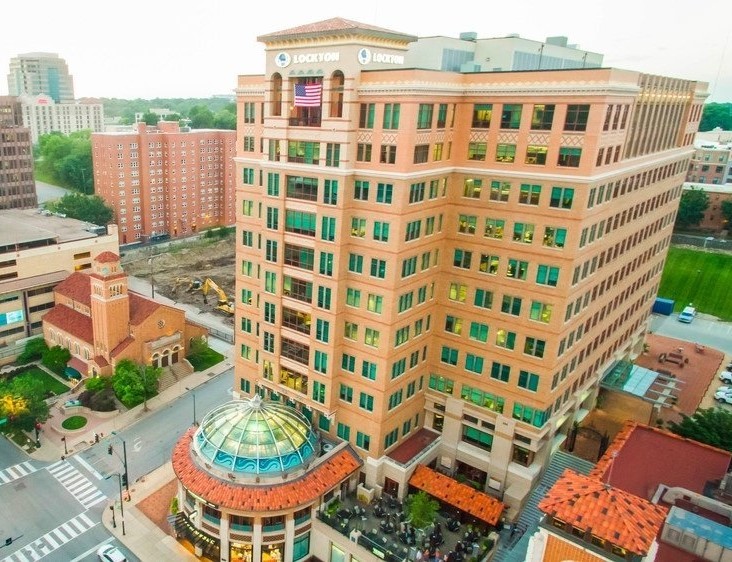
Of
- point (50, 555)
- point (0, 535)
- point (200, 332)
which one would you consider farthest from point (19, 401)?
point (200, 332)

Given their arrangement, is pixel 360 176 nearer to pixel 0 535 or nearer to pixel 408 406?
pixel 408 406

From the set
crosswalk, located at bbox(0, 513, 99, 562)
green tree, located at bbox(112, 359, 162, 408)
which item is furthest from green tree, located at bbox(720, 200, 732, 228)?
crosswalk, located at bbox(0, 513, 99, 562)

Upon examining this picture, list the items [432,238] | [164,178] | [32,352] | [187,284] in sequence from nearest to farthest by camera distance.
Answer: [432,238], [32,352], [187,284], [164,178]

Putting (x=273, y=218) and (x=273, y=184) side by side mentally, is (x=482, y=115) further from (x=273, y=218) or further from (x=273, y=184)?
(x=273, y=218)

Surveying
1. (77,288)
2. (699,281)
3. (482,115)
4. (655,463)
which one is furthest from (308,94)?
(699,281)

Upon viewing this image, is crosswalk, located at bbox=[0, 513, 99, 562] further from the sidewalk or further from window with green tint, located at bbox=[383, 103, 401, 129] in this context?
window with green tint, located at bbox=[383, 103, 401, 129]

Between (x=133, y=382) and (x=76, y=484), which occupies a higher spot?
(x=133, y=382)

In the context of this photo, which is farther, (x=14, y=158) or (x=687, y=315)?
(x=14, y=158)

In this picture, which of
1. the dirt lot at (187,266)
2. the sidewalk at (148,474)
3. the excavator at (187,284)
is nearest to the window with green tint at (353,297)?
the sidewalk at (148,474)
